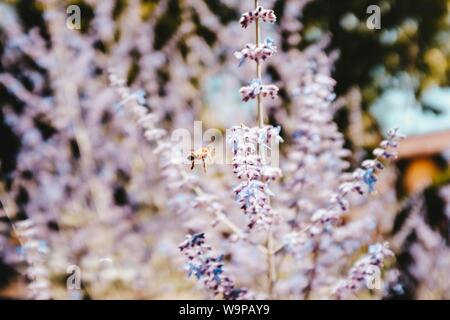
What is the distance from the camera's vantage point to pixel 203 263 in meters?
2.28

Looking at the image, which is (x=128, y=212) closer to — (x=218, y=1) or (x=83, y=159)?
(x=83, y=159)

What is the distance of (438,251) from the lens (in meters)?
5.37

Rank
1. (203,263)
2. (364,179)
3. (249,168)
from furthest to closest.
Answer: (364,179) < (203,263) < (249,168)

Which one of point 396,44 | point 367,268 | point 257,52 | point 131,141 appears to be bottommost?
point 367,268

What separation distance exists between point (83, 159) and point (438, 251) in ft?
12.8

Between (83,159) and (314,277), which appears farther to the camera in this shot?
(83,159)

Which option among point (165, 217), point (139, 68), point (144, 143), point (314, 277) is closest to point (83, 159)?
point (144, 143)

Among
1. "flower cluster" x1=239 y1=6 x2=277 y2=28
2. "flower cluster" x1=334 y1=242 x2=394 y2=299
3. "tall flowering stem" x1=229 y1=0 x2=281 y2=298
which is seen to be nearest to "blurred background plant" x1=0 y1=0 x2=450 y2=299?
"flower cluster" x1=334 y1=242 x2=394 y2=299

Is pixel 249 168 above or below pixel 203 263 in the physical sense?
above

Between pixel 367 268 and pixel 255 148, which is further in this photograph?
pixel 367 268

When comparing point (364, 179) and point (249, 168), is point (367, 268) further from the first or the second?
point (249, 168)

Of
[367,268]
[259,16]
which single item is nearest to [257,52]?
[259,16]

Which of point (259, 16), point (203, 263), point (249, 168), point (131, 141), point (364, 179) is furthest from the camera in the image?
point (131, 141)
